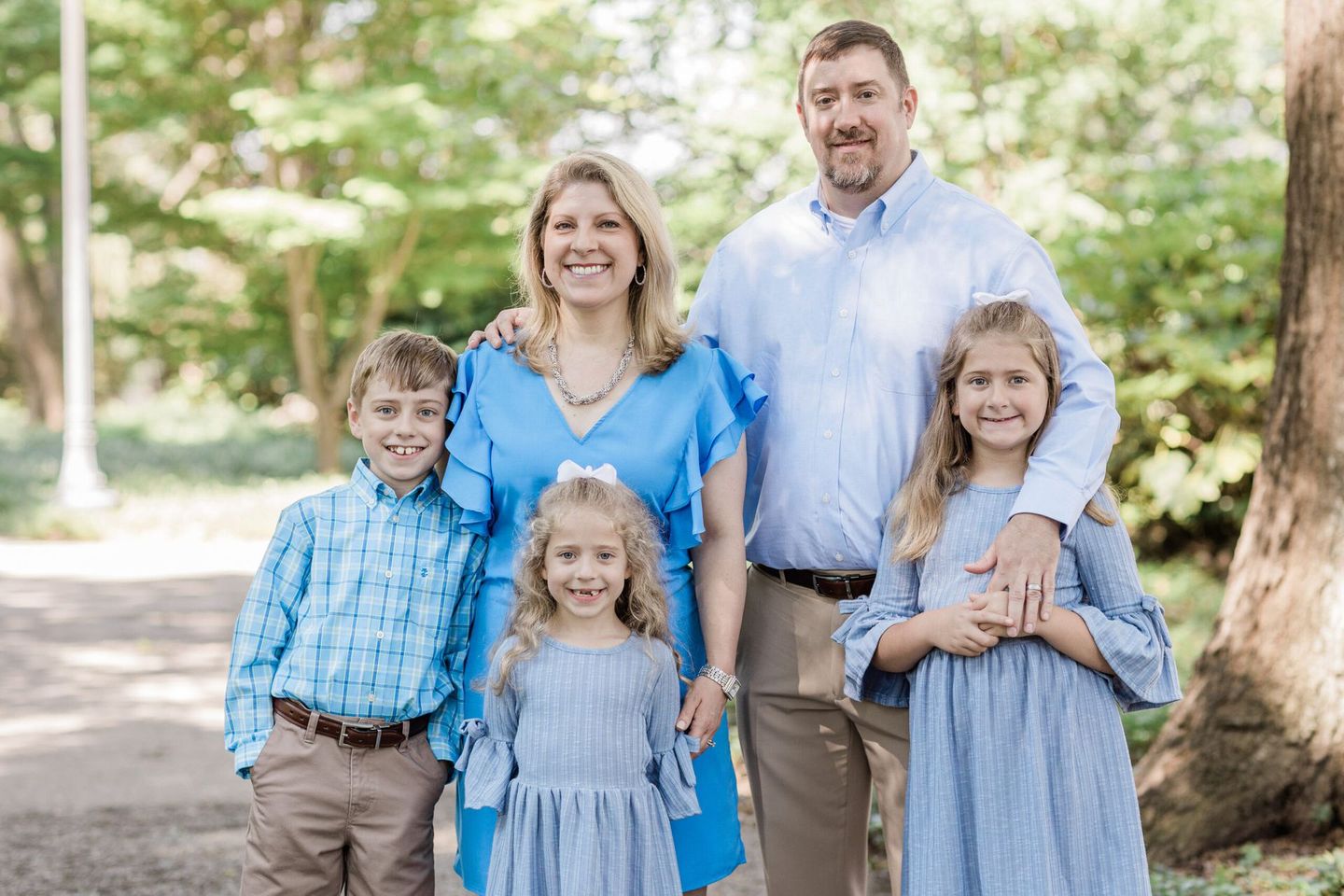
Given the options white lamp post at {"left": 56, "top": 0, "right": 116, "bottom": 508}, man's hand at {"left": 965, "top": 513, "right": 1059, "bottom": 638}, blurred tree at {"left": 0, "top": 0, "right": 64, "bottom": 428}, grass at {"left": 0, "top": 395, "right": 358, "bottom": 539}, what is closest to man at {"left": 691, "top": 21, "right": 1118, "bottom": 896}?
man's hand at {"left": 965, "top": 513, "right": 1059, "bottom": 638}

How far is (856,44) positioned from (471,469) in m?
1.29

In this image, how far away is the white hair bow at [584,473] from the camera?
2635 millimetres

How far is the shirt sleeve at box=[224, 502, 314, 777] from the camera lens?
9.41ft

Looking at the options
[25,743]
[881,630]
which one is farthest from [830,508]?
[25,743]

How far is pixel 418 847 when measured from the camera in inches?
114

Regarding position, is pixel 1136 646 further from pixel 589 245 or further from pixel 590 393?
pixel 589 245

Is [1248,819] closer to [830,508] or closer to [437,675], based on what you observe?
[830,508]

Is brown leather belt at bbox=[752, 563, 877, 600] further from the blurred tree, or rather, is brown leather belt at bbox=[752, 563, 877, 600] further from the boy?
the blurred tree

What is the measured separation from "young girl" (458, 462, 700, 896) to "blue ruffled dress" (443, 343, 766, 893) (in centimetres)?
11

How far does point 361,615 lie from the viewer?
9.38 feet

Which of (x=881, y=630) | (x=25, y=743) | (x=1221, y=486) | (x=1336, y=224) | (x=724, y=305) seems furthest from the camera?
(x=1221, y=486)

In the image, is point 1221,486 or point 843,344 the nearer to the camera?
point 843,344

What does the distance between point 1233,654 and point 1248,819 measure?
52cm

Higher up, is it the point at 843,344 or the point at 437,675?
the point at 843,344
